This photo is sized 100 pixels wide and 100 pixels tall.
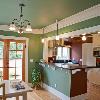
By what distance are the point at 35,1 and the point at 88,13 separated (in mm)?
1490

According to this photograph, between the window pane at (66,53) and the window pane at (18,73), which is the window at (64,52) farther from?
the window pane at (18,73)

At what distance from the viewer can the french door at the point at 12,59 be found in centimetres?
756

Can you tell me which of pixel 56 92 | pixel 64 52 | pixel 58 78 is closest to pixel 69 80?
pixel 58 78

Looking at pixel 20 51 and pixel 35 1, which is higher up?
pixel 35 1

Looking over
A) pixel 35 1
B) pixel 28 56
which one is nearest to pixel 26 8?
pixel 35 1

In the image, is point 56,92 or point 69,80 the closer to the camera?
point 69,80

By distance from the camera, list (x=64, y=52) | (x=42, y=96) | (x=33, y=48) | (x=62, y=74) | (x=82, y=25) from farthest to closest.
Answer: (x=64, y=52) < (x=33, y=48) < (x=42, y=96) < (x=62, y=74) < (x=82, y=25)

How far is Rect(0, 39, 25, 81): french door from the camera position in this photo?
24.8ft

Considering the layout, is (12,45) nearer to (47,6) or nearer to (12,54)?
(12,54)

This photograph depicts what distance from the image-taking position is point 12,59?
775 centimetres

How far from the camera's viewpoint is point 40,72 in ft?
26.5

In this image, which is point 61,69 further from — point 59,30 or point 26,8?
point 26,8

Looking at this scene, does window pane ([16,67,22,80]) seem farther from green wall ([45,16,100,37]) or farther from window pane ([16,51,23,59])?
green wall ([45,16,100,37])

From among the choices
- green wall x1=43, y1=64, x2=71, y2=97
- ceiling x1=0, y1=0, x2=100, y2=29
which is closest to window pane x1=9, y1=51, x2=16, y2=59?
green wall x1=43, y1=64, x2=71, y2=97
